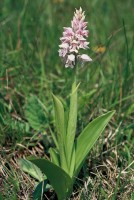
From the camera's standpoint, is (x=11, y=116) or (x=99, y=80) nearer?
(x=11, y=116)

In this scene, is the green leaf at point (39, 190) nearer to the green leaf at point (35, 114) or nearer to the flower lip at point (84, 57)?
the green leaf at point (35, 114)

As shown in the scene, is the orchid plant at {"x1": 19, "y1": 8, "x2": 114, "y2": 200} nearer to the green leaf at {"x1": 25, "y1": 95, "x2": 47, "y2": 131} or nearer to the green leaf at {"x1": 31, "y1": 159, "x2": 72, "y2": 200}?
the green leaf at {"x1": 31, "y1": 159, "x2": 72, "y2": 200}

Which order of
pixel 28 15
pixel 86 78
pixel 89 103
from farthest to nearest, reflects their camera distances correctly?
pixel 28 15 < pixel 86 78 < pixel 89 103

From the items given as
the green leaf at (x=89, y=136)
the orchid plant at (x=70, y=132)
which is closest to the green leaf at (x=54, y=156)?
the orchid plant at (x=70, y=132)

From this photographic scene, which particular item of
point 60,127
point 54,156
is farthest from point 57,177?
point 60,127

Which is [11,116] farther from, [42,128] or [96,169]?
[96,169]

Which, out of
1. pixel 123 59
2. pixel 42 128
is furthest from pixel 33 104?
pixel 123 59

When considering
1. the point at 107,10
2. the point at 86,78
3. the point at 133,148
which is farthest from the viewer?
the point at 107,10
